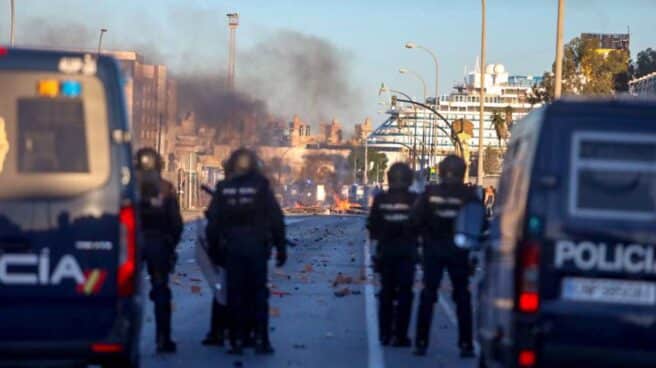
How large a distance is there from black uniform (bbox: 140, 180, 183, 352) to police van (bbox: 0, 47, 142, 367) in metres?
3.91

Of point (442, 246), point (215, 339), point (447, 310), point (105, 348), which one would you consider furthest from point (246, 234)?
point (447, 310)

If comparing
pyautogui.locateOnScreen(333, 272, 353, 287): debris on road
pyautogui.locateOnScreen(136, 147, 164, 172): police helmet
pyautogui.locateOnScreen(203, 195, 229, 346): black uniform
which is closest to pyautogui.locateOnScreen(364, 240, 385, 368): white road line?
pyautogui.locateOnScreen(333, 272, 353, 287): debris on road

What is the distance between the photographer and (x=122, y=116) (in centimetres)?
904

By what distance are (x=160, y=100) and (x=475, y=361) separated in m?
23.3

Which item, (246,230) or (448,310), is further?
(448,310)

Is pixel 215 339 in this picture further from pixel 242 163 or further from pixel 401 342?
pixel 242 163

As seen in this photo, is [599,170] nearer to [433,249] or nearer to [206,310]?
[433,249]

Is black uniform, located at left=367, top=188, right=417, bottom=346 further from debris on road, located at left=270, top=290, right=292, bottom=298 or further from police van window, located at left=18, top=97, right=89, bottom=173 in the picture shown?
debris on road, located at left=270, top=290, right=292, bottom=298

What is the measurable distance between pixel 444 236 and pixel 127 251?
4.89m

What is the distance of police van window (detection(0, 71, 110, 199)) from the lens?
8898 mm

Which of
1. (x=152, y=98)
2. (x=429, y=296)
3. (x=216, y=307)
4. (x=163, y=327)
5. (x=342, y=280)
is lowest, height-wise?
(x=342, y=280)

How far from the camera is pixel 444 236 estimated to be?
1332cm

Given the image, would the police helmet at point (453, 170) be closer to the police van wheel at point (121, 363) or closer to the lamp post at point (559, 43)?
the police van wheel at point (121, 363)

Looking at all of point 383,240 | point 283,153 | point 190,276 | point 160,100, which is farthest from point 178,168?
point 383,240
